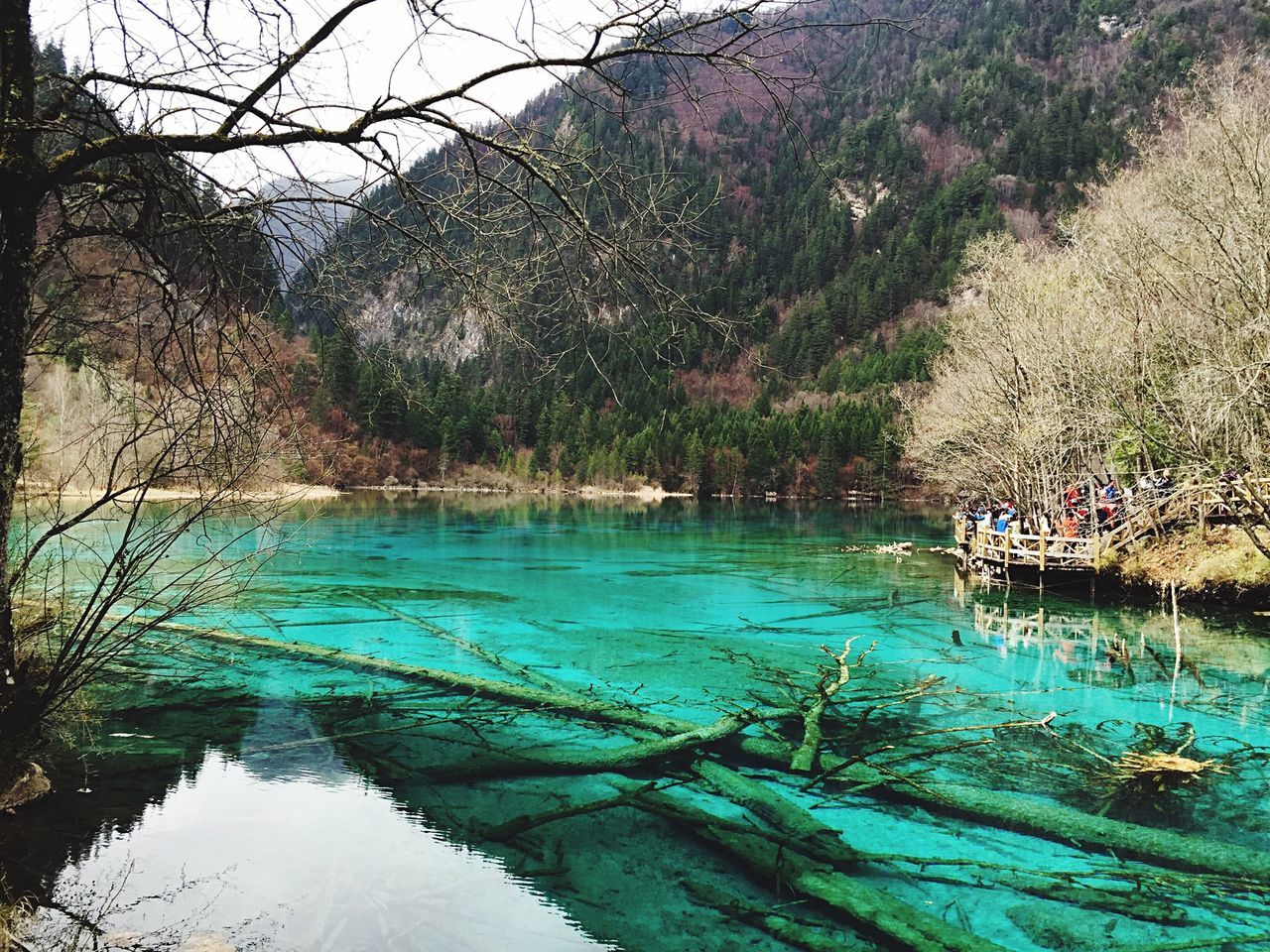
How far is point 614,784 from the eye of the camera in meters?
6.96

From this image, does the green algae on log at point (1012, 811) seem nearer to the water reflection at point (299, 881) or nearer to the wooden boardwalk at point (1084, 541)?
the water reflection at point (299, 881)

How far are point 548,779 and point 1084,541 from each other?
65.6ft

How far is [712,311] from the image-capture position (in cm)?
408

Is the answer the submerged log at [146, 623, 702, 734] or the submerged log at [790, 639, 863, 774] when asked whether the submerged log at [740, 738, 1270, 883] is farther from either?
the submerged log at [146, 623, 702, 734]

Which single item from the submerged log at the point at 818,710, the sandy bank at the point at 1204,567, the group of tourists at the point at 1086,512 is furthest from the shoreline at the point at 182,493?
the group of tourists at the point at 1086,512

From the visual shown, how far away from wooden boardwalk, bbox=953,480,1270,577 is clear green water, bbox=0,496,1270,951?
4.43 metres

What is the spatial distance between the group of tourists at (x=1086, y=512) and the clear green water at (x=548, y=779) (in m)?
5.09

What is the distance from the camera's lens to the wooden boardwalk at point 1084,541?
21.2 m

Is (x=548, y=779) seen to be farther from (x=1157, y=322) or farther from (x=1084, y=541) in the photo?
(x=1084, y=541)

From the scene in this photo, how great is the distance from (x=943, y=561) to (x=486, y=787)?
88.9 ft

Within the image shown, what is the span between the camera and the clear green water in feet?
16.3

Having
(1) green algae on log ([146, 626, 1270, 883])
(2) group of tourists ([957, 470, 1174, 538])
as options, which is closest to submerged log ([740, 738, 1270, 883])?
(1) green algae on log ([146, 626, 1270, 883])

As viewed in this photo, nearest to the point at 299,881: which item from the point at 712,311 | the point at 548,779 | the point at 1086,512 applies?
the point at 548,779

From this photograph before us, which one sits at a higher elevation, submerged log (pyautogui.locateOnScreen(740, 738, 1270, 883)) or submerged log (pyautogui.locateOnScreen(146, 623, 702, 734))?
submerged log (pyautogui.locateOnScreen(146, 623, 702, 734))
